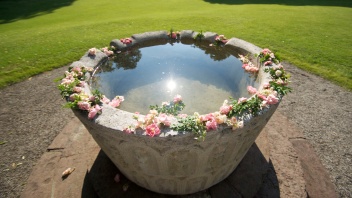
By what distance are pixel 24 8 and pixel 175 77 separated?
22.3 m

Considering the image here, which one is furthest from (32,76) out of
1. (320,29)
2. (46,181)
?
(320,29)

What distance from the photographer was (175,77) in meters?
4.02

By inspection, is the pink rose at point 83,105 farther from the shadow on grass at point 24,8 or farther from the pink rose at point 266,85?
the shadow on grass at point 24,8

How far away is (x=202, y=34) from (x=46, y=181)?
451cm

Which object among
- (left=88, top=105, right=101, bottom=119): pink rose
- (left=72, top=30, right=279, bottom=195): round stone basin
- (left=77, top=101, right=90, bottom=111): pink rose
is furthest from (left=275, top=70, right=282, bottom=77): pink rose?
(left=77, top=101, right=90, bottom=111): pink rose

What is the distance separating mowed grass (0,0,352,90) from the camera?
24.8 feet

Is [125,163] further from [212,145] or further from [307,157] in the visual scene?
[307,157]

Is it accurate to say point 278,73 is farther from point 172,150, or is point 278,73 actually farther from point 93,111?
point 93,111

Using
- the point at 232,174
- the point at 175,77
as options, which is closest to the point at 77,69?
the point at 175,77

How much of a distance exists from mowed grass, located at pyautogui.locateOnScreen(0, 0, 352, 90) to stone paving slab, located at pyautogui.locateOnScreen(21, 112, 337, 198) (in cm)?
362

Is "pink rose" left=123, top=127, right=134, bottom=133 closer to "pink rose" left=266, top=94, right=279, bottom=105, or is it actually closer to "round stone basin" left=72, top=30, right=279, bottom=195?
"round stone basin" left=72, top=30, right=279, bottom=195

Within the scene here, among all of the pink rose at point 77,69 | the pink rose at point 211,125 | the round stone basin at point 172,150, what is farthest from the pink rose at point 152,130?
the pink rose at point 77,69

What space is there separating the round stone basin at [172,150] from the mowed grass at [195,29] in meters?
5.38

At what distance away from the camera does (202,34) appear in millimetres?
5355
